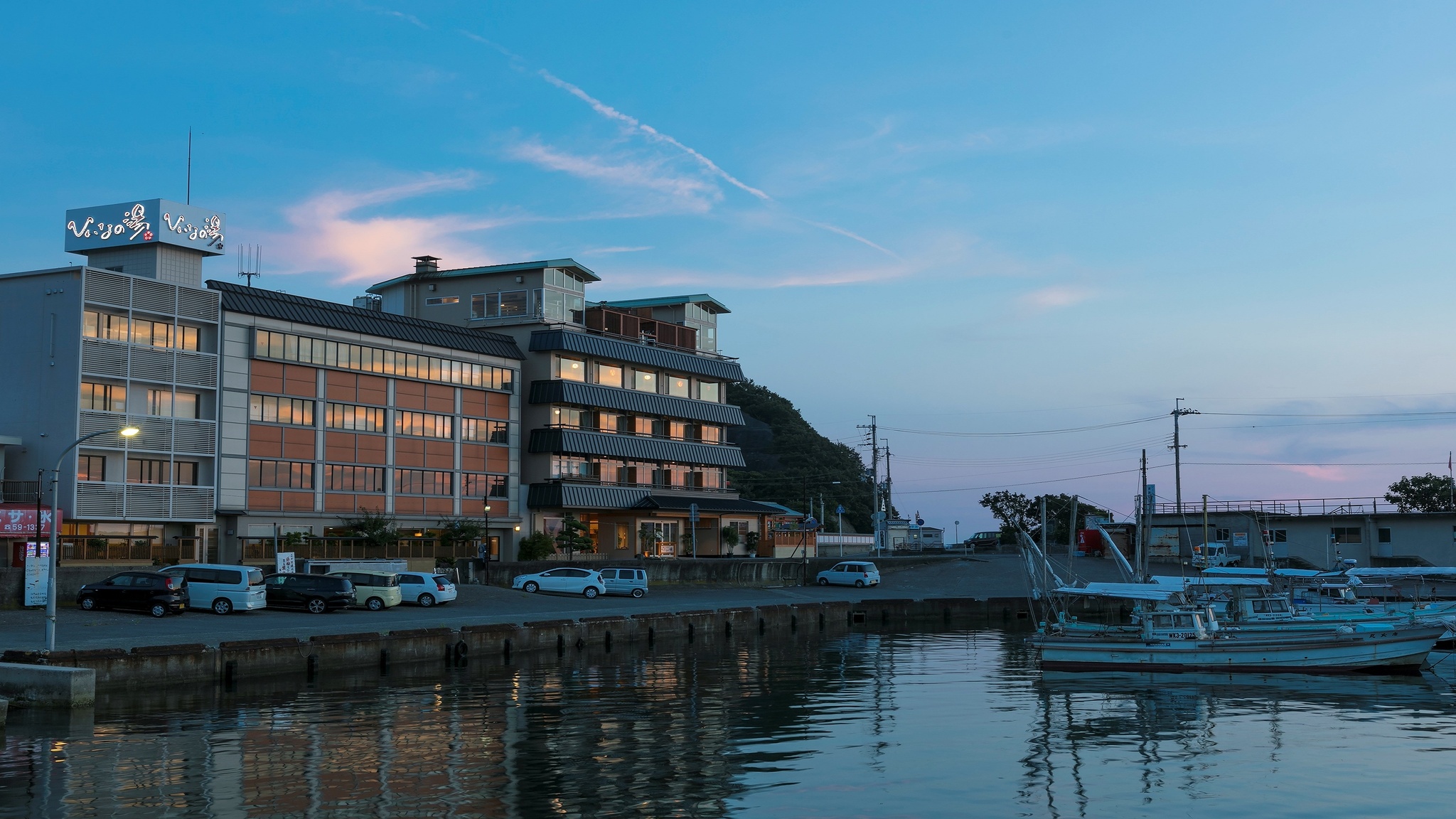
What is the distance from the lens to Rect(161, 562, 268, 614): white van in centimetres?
5756

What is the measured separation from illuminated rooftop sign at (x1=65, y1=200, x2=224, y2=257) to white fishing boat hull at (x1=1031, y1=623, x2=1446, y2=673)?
56336 millimetres

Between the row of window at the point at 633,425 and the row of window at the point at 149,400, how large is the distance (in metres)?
31.2

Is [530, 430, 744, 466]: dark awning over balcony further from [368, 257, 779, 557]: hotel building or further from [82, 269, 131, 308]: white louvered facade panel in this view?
[82, 269, 131, 308]: white louvered facade panel

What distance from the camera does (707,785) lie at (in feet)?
85.2

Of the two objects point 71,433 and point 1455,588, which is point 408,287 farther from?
point 1455,588

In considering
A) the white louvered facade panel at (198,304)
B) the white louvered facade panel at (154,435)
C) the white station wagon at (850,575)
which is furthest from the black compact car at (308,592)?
the white station wagon at (850,575)

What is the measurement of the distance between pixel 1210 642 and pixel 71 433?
5790 centimetres

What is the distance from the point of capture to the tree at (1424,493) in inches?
5335

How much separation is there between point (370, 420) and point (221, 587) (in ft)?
101

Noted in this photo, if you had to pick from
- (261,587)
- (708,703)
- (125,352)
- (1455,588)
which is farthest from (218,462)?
(1455,588)

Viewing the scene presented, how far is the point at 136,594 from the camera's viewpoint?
A: 55.4m

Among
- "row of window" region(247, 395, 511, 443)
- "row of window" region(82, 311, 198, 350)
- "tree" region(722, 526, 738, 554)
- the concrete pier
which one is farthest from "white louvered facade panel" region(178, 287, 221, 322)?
"tree" region(722, 526, 738, 554)

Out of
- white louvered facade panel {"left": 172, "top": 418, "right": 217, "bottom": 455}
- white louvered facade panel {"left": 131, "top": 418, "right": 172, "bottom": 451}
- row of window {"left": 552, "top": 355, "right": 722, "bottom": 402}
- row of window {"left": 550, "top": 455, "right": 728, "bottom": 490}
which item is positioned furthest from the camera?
row of window {"left": 552, "top": 355, "right": 722, "bottom": 402}

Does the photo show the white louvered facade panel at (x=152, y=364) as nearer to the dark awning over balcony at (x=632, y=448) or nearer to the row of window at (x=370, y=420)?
the row of window at (x=370, y=420)
